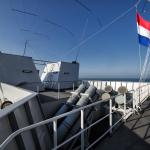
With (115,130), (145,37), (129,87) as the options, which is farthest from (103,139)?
(129,87)

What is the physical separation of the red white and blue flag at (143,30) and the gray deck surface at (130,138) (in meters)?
4.31

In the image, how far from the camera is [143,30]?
8234 millimetres

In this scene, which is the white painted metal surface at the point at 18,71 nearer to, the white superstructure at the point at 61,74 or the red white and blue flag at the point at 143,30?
the white superstructure at the point at 61,74

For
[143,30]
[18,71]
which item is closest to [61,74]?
[18,71]

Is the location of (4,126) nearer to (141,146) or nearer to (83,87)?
(141,146)

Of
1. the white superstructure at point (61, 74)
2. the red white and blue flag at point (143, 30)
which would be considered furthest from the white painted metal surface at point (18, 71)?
the red white and blue flag at point (143, 30)

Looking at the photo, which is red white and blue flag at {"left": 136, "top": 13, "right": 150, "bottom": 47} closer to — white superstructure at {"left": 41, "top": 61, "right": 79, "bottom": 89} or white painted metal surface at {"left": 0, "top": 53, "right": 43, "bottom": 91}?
white painted metal surface at {"left": 0, "top": 53, "right": 43, "bottom": 91}

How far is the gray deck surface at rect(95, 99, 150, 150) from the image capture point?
371cm

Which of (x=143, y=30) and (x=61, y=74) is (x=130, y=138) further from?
(x=61, y=74)

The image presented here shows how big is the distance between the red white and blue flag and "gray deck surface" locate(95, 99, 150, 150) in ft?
14.1

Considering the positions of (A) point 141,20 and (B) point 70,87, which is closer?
(A) point 141,20

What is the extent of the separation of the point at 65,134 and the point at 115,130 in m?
2.19

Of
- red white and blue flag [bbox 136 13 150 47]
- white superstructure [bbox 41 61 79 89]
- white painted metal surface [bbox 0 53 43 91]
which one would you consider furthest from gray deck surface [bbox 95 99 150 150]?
white superstructure [bbox 41 61 79 89]

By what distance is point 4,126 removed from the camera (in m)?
2.46
